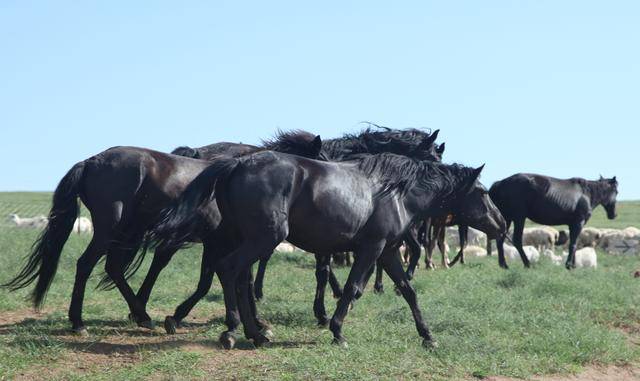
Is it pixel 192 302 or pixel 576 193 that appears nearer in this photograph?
pixel 192 302

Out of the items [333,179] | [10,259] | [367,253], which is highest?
[333,179]

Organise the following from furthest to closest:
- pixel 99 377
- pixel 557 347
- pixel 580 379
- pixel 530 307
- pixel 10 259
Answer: pixel 10 259 < pixel 530 307 < pixel 557 347 < pixel 580 379 < pixel 99 377

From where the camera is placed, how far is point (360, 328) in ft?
29.8

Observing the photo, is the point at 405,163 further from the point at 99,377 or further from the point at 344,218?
the point at 99,377

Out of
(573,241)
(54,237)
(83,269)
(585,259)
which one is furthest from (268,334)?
(585,259)

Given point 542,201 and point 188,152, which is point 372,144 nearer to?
point 188,152

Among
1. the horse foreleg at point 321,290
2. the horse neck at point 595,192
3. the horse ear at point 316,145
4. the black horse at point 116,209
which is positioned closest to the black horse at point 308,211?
the black horse at point 116,209

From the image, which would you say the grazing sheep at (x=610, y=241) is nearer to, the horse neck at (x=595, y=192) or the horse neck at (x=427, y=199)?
the horse neck at (x=595, y=192)

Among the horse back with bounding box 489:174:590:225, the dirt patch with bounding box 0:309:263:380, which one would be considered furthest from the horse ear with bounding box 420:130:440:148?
the horse back with bounding box 489:174:590:225

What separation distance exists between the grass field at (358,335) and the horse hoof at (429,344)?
0.09 meters

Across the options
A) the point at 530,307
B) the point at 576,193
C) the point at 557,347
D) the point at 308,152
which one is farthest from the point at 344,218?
the point at 576,193

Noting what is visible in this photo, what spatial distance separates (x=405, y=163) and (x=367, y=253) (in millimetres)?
1186

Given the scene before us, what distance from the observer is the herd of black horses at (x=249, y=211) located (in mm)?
7805

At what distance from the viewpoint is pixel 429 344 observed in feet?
26.8
